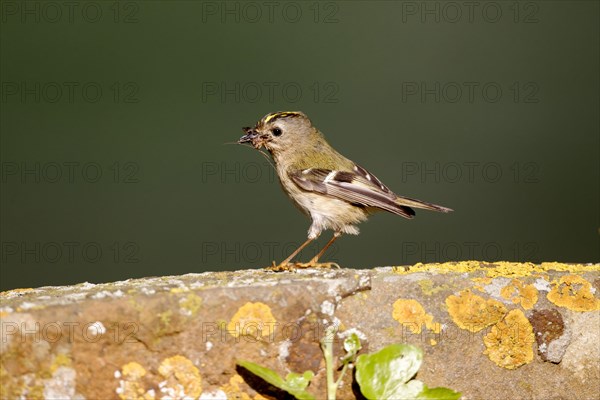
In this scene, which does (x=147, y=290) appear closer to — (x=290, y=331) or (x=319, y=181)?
(x=290, y=331)

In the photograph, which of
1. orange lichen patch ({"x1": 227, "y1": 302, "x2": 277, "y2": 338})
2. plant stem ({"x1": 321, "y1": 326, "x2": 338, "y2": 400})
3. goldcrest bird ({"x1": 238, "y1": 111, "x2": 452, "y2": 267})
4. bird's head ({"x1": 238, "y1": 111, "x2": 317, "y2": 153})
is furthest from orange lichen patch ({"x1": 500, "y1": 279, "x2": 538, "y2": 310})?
bird's head ({"x1": 238, "y1": 111, "x2": 317, "y2": 153})

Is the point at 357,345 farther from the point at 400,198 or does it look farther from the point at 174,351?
the point at 400,198

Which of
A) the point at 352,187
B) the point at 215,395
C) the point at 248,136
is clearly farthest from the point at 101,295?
the point at 248,136

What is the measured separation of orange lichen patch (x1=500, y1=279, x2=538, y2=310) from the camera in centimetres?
184

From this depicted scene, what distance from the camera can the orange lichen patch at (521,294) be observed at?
1.84 metres

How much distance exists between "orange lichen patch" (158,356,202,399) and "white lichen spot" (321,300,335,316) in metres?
0.30

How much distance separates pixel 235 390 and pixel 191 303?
0.69 ft

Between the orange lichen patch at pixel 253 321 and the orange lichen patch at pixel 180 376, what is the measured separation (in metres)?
0.11

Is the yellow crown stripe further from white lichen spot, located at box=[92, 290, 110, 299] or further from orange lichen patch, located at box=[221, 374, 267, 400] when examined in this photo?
orange lichen patch, located at box=[221, 374, 267, 400]

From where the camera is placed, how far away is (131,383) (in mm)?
1606

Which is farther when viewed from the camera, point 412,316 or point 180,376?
point 412,316

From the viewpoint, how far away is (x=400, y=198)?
3223 millimetres

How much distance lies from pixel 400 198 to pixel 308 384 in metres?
1.66

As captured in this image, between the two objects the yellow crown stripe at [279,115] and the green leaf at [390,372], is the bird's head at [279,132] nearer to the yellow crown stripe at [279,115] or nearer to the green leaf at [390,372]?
the yellow crown stripe at [279,115]
